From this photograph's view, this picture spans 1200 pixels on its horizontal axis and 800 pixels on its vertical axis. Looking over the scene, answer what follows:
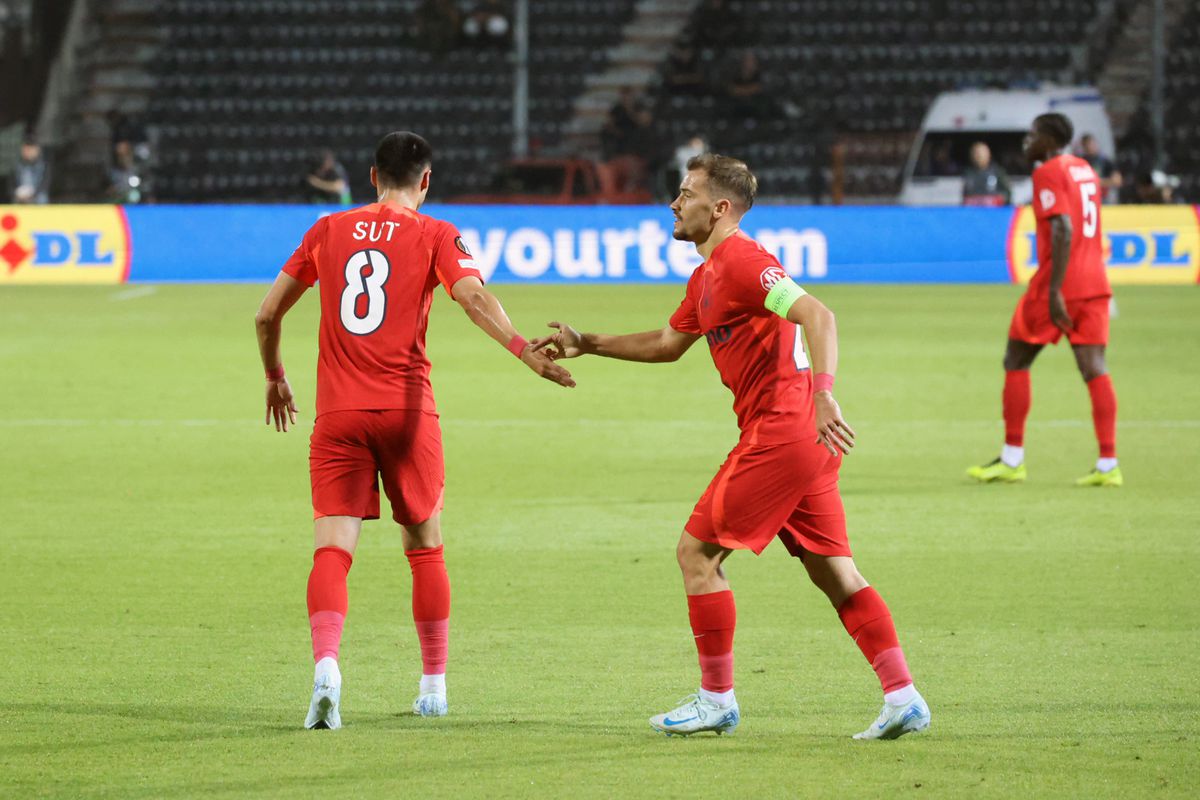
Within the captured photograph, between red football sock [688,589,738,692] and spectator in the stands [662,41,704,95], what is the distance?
27.6 meters

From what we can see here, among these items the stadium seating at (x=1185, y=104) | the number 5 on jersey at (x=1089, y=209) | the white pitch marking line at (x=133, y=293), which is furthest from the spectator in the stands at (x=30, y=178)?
the number 5 on jersey at (x=1089, y=209)

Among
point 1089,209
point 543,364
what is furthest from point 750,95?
point 543,364

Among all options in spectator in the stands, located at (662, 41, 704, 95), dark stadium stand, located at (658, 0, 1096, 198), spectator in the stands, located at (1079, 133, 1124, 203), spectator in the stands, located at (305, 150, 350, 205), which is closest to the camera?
spectator in the stands, located at (1079, 133, 1124, 203)

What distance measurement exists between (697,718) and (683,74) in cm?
2804

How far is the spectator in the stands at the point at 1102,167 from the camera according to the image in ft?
87.2

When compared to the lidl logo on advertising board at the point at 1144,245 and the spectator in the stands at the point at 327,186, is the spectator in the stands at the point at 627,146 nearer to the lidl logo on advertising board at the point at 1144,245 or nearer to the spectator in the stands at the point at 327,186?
the spectator in the stands at the point at 327,186

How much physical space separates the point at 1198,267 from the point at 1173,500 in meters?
14.8

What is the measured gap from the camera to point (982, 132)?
95.3 feet

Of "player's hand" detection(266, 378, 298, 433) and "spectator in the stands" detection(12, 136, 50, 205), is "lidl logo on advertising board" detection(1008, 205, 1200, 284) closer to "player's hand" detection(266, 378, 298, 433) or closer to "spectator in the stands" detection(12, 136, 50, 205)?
"spectator in the stands" detection(12, 136, 50, 205)

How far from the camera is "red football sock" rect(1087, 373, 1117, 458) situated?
1031cm

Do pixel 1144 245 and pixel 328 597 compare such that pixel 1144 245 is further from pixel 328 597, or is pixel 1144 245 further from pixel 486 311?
pixel 328 597

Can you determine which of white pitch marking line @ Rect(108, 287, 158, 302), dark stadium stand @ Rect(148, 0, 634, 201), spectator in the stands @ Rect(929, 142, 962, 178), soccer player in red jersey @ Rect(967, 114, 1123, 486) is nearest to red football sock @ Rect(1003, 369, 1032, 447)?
soccer player in red jersey @ Rect(967, 114, 1123, 486)

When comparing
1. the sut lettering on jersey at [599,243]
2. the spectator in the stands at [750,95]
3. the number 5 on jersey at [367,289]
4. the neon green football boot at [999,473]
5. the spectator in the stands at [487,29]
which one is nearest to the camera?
the number 5 on jersey at [367,289]

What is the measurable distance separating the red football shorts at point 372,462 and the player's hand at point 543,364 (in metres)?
0.37
